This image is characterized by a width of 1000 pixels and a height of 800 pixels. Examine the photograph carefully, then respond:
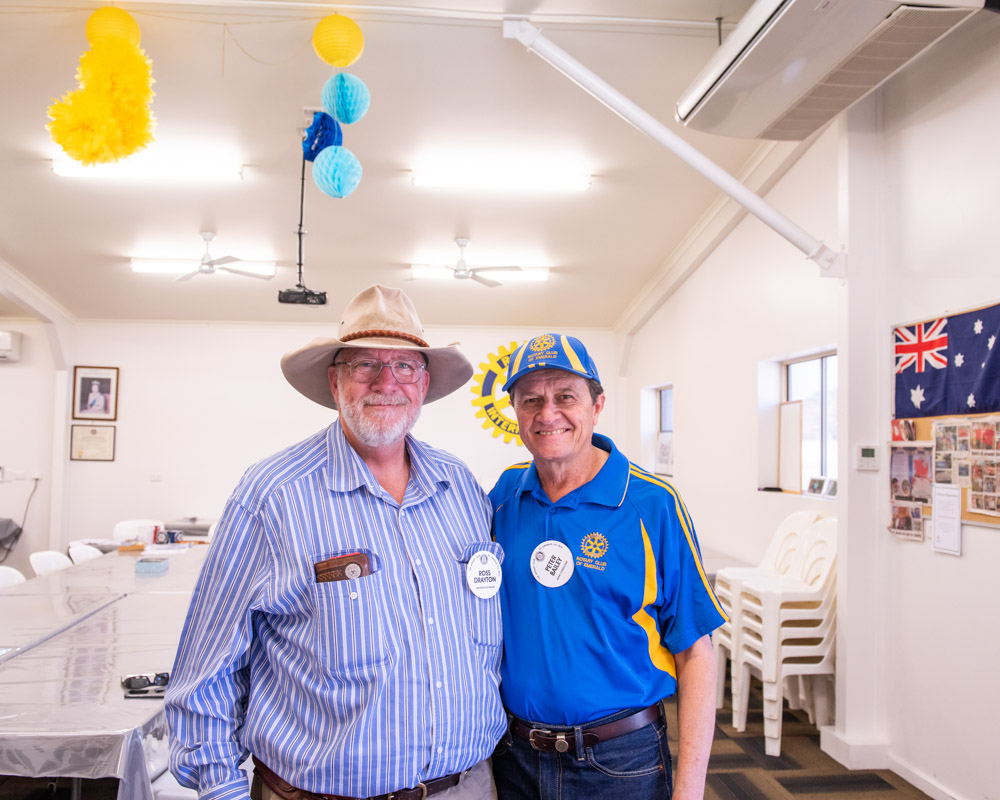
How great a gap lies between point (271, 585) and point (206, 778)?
1.24 feet

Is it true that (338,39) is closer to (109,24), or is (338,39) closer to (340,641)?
(109,24)

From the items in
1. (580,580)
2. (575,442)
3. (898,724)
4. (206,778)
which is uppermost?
(575,442)

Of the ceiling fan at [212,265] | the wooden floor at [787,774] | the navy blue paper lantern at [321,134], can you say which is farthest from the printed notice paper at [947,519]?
the ceiling fan at [212,265]

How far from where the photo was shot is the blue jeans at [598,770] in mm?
1615

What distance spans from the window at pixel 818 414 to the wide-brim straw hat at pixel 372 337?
4.02 meters

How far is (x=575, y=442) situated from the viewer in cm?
178

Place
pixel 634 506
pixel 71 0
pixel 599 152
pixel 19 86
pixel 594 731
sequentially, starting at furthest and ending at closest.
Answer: pixel 599 152 < pixel 19 86 < pixel 71 0 < pixel 634 506 < pixel 594 731

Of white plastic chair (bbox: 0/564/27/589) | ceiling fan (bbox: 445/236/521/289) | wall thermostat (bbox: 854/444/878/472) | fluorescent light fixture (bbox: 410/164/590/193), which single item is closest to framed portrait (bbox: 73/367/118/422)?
ceiling fan (bbox: 445/236/521/289)

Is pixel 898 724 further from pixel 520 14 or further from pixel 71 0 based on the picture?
pixel 71 0

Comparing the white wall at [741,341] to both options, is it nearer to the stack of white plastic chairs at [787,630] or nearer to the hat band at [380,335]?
the stack of white plastic chairs at [787,630]

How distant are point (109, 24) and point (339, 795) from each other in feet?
12.8

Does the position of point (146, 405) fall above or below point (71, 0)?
below

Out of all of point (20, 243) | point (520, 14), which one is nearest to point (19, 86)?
point (20, 243)

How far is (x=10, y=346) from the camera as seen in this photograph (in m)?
9.32
